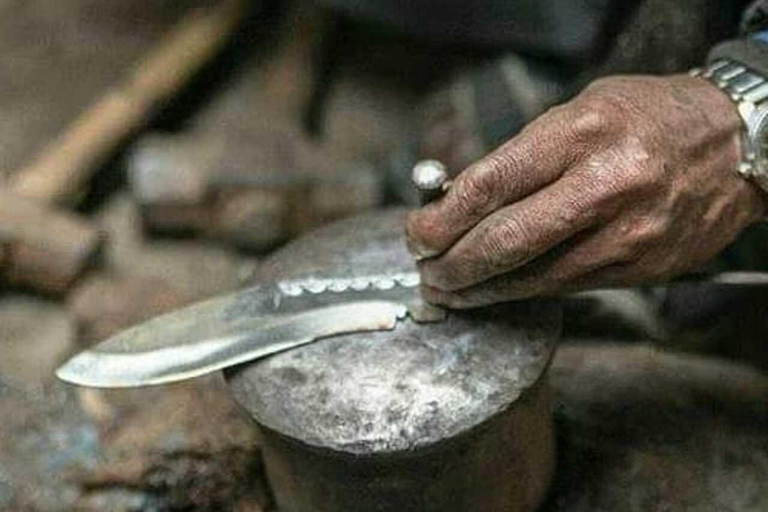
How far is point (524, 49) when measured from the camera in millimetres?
1692

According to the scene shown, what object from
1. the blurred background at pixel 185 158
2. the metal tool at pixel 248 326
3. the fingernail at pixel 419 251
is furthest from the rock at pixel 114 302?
the fingernail at pixel 419 251

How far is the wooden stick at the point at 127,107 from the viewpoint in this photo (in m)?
1.77

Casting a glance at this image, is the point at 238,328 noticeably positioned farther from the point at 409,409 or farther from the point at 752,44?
the point at 752,44

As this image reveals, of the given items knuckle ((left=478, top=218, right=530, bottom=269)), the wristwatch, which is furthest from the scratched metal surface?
the wristwatch

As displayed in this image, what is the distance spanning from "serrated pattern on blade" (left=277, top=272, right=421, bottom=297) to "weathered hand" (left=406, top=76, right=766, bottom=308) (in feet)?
0.13

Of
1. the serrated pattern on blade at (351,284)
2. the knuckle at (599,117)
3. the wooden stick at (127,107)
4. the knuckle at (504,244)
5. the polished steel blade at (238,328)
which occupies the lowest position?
the wooden stick at (127,107)

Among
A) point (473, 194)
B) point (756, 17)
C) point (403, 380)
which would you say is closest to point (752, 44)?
point (756, 17)

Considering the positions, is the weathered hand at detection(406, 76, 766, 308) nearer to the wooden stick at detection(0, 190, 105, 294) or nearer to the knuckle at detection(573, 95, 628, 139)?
the knuckle at detection(573, 95, 628, 139)

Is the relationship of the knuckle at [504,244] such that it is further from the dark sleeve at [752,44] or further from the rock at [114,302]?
the rock at [114,302]

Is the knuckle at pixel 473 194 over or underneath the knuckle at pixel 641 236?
over

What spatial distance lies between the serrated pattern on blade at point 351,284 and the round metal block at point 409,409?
23 mm

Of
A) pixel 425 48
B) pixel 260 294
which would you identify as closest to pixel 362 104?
pixel 425 48

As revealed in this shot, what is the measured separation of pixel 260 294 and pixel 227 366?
0.23 feet

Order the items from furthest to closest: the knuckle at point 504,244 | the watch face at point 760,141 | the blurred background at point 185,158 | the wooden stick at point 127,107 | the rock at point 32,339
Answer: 1. the wooden stick at point 127,107
2. the rock at point 32,339
3. the blurred background at point 185,158
4. the watch face at point 760,141
5. the knuckle at point 504,244
